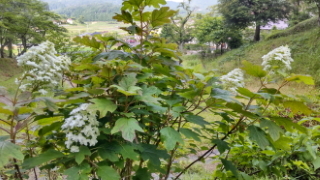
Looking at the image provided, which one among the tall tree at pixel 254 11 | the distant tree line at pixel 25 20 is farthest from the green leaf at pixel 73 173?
the tall tree at pixel 254 11

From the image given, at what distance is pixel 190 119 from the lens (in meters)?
0.67

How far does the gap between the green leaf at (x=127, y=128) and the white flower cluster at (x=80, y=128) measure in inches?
2.5

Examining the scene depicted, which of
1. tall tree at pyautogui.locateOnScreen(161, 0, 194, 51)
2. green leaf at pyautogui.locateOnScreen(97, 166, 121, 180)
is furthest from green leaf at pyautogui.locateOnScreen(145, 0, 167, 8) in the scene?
tall tree at pyautogui.locateOnScreen(161, 0, 194, 51)

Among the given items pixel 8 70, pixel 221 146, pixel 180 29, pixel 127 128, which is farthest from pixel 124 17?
pixel 180 29

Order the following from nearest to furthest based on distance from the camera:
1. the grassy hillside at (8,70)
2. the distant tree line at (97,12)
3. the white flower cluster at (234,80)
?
the white flower cluster at (234,80)
the distant tree line at (97,12)
the grassy hillside at (8,70)

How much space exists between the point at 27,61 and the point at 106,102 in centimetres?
23

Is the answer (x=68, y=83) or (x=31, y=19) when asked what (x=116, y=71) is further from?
(x=31, y=19)

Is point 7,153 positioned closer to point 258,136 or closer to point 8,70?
point 258,136

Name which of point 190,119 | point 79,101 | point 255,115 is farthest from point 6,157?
point 255,115

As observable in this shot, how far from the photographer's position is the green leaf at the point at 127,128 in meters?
0.50

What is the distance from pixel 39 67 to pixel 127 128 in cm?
28

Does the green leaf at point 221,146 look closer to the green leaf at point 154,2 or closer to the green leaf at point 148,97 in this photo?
the green leaf at point 148,97

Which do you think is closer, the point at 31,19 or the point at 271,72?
the point at 271,72

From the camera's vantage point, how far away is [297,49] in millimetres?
8008
